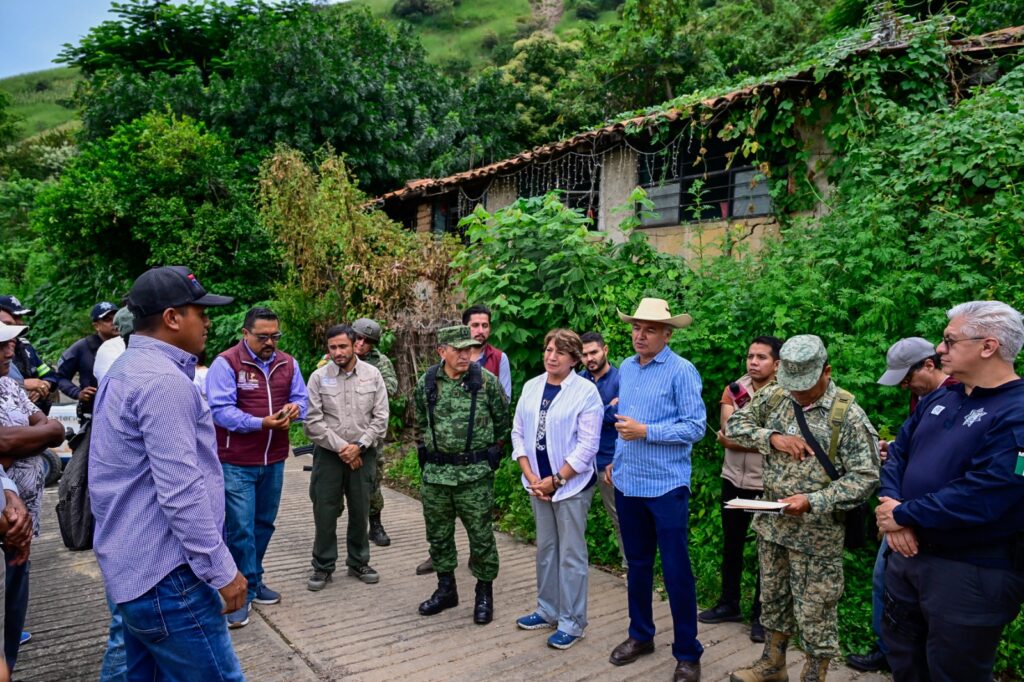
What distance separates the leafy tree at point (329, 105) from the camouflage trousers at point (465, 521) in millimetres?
15040

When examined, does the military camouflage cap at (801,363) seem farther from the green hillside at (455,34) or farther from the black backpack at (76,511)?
the green hillside at (455,34)

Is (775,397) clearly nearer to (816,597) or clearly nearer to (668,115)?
(816,597)

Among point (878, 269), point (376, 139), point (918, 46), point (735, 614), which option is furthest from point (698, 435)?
point (376, 139)

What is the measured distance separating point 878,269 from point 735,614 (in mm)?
2895

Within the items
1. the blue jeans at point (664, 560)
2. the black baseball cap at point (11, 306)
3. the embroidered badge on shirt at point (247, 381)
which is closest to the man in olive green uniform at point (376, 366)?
the embroidered badge on shirt at point (247, 381)

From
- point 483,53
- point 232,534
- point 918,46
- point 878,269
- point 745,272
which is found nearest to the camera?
point 232,534

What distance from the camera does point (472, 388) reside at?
4.87m

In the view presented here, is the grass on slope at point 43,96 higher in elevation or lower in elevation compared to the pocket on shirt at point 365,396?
higher

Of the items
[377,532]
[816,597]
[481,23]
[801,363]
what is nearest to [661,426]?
[801,363]

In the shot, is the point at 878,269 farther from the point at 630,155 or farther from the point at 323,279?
the point at 323,279

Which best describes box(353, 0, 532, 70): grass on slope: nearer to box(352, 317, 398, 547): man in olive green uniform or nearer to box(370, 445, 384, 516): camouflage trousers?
box(352, 317, 398, 547): man in olive green uniform

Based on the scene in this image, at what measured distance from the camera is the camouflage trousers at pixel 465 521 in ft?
15.7

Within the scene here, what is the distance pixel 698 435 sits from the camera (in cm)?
413

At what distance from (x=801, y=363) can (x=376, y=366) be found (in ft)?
13.7
